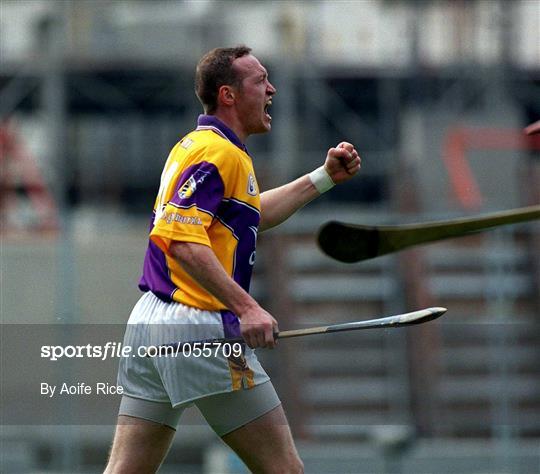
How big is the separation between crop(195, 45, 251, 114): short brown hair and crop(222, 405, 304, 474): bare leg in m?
1.08

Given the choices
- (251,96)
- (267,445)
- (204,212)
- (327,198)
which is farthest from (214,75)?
(327,198)

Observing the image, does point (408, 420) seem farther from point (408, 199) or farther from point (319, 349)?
point (408, 199)

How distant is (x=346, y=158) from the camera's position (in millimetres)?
5516

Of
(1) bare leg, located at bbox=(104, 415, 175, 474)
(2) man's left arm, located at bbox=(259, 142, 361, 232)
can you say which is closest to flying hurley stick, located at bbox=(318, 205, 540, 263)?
(2) man's left arm, located at bbox=(259, 142, 361, 232)

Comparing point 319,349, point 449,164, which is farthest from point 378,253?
point 449,164

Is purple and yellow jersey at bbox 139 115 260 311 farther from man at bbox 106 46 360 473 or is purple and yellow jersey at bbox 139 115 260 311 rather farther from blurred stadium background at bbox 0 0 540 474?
blurred stadium background at bbox 0 0 540 474

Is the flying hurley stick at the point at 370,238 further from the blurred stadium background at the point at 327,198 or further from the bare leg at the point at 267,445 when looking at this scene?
the blurred stadium background at the point at 327,198

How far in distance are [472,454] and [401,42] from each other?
6.01 m

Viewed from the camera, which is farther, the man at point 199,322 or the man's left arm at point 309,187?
the man's left arm at point 309,187

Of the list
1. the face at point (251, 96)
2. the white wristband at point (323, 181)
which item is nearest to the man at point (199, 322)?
the face at point (251, 96)

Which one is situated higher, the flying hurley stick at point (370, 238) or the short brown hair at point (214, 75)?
the short brown hair at point (214, 75)

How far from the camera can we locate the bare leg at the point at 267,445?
491 cm

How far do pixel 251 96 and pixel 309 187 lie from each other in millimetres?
560

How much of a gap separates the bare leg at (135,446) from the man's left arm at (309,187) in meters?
0.96
